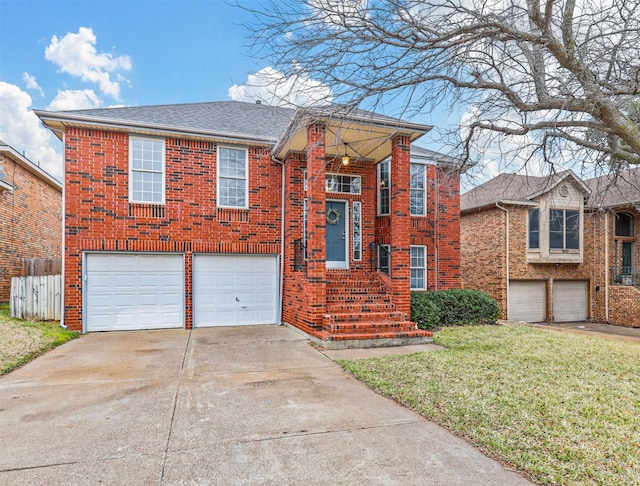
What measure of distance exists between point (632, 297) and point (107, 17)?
790 inches

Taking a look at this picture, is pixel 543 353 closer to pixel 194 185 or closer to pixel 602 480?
pixel 602 480

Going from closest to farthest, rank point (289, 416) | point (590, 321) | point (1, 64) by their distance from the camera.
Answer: point (289, 416)
point (1, 64)
point (590, 321)

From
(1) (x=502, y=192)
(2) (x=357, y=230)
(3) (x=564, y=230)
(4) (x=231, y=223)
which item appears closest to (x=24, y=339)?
(4) (x=231, y=223)

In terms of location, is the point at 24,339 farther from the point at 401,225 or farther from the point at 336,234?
the point at 401,225

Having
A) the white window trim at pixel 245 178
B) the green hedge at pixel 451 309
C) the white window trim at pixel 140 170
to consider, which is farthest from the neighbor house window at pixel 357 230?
the white window trim at pixel 140 170

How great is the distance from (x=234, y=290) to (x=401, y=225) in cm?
469

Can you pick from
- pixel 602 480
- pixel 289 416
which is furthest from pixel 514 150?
pixel 289 416

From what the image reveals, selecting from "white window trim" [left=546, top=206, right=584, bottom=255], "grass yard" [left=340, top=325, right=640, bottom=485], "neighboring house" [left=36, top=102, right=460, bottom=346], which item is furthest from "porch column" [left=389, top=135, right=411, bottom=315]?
"white window trim" [left=546, top=206, right=584, bottom=255]

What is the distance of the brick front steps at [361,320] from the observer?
7.15m


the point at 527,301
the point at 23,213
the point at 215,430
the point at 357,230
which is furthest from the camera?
the point at 527,301

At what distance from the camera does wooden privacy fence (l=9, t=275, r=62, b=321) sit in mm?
8766

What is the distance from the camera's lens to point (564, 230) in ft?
50.4

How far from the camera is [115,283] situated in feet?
29.5

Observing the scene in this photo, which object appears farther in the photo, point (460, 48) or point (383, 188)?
point (383, 188)
